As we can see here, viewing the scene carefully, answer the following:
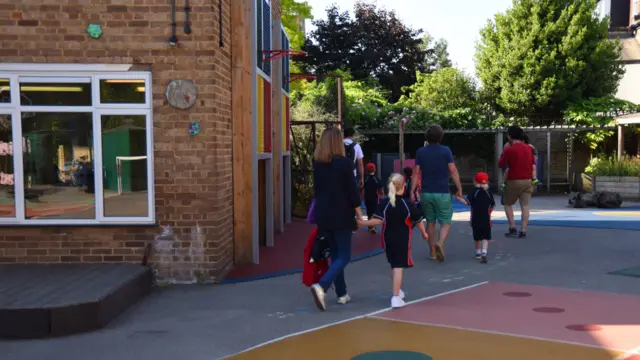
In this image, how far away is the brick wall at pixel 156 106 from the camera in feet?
23.9

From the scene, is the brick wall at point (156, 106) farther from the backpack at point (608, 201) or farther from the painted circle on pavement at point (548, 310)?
the backpack at point (608, 201)

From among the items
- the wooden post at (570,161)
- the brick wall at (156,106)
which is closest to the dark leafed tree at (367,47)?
the wooden post at (570,161)

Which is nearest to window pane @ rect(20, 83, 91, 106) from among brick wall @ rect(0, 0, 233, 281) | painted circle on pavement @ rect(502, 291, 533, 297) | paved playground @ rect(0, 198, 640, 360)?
brick wall @ rect(0, 0, 233, 281)

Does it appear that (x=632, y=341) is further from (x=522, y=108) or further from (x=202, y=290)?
(x=522, y=108)

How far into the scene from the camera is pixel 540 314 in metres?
6.00

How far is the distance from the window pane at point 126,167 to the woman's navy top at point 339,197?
2.33 meters

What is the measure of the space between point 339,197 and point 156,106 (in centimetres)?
252

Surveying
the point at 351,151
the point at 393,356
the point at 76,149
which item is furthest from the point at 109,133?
the point at 351,151

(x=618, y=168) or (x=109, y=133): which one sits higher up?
(x=109, y=133)

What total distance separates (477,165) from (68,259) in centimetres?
1791

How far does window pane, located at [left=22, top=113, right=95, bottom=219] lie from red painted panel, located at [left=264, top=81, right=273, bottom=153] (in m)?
3.52

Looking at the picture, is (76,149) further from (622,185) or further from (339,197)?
(622,185)

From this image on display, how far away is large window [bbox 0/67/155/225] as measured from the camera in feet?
24.1

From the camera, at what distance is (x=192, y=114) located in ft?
24.5
